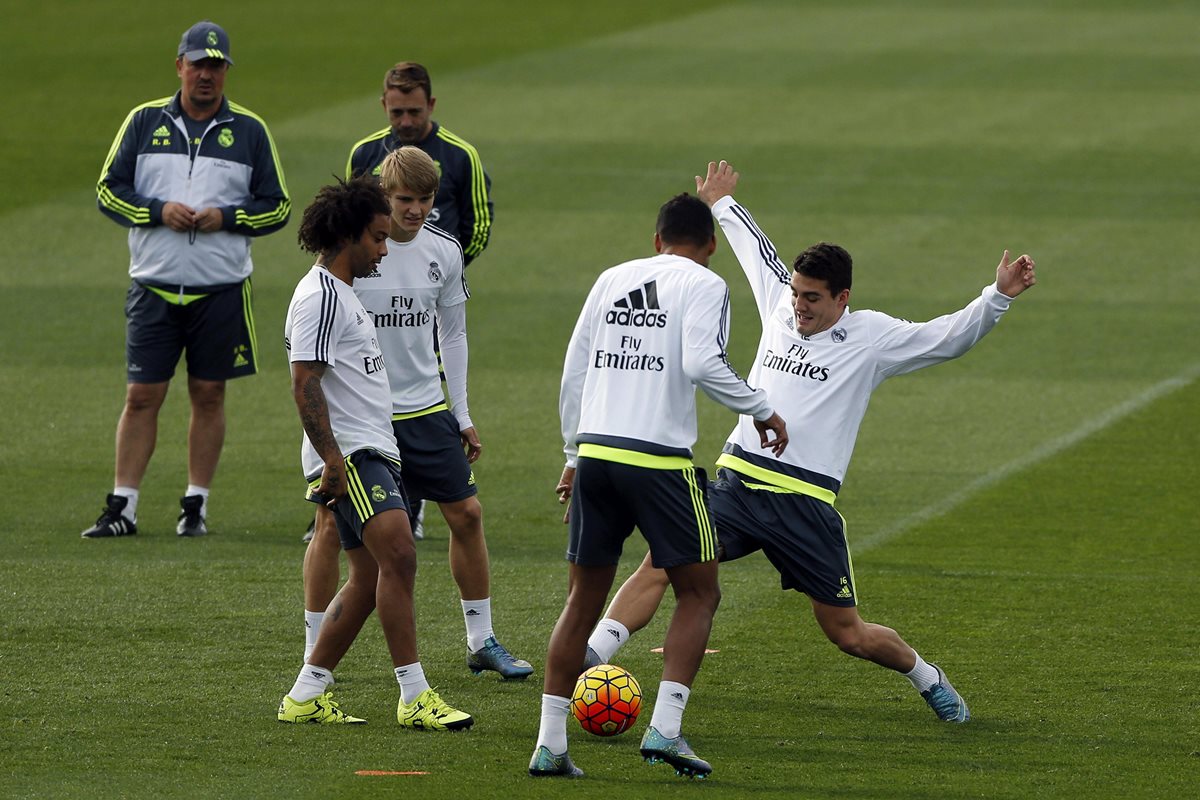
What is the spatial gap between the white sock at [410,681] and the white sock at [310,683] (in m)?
0.29

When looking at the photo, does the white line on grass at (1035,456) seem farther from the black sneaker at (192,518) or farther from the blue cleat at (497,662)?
the black sneaker at (192,518)

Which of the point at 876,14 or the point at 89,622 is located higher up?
the point at 876,14

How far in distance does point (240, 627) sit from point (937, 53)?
21989 millimetres

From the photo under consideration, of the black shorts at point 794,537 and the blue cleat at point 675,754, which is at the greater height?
the black shorts at point 794,537

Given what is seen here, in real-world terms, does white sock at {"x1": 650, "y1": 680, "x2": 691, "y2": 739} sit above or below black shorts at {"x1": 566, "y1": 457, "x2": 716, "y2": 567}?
below

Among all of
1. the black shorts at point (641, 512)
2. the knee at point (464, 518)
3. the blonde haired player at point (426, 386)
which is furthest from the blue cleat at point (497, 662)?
the black shorts at point (641, 512)

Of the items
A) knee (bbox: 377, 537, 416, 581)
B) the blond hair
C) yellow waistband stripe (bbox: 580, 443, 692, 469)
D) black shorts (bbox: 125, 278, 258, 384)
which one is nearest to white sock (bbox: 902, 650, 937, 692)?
yellow waistband stripe (bbox: 580, 443, 692, 469)

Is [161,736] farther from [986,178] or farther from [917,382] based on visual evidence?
[986,178]

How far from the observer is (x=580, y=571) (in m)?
6.39

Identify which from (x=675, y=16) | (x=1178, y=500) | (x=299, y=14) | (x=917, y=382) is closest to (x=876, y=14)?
(x=675, y=16)

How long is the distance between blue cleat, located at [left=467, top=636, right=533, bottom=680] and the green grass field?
13 cm

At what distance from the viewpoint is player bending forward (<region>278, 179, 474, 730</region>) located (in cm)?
658

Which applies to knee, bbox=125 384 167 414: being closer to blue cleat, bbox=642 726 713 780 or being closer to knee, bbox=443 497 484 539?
knee, bbox=443 497 484 539

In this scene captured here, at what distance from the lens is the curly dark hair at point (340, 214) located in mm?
6668
